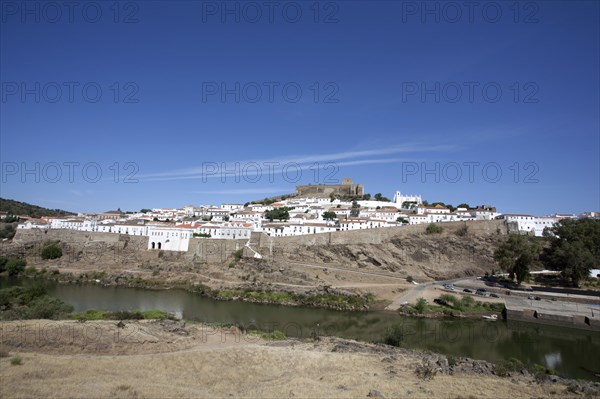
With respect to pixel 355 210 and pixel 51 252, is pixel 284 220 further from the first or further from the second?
pixel 51 252

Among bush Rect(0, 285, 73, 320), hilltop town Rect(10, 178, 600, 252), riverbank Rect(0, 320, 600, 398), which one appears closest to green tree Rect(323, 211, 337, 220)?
hilltop town Rect(10, 178, 600, 252)

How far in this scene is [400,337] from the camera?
20.9 meters

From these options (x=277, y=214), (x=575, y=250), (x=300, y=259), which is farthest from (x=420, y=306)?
(x=277, y=214)

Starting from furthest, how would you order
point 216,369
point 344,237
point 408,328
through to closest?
point 344,237
point 408,328
point 216,369

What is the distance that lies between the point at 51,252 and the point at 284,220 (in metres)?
28.7

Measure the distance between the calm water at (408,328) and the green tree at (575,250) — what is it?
10223 mm

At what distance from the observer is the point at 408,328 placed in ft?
81.4

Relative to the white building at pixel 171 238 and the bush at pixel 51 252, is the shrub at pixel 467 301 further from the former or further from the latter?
the bush at pixel 51 252

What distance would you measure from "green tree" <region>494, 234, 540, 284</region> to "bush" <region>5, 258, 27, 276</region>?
49538mm

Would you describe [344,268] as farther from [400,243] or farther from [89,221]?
[89,221]

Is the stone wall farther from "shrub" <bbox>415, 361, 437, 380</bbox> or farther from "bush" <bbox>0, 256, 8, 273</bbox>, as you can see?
"shrub" <bbox>415, 361, 437, 380</bbox>

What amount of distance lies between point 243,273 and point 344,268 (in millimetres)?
10346

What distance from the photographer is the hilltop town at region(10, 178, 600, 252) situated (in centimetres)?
4600

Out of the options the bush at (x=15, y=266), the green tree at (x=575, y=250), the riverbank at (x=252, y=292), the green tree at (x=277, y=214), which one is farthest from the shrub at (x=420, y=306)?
the bush at (x=15, y=266)
